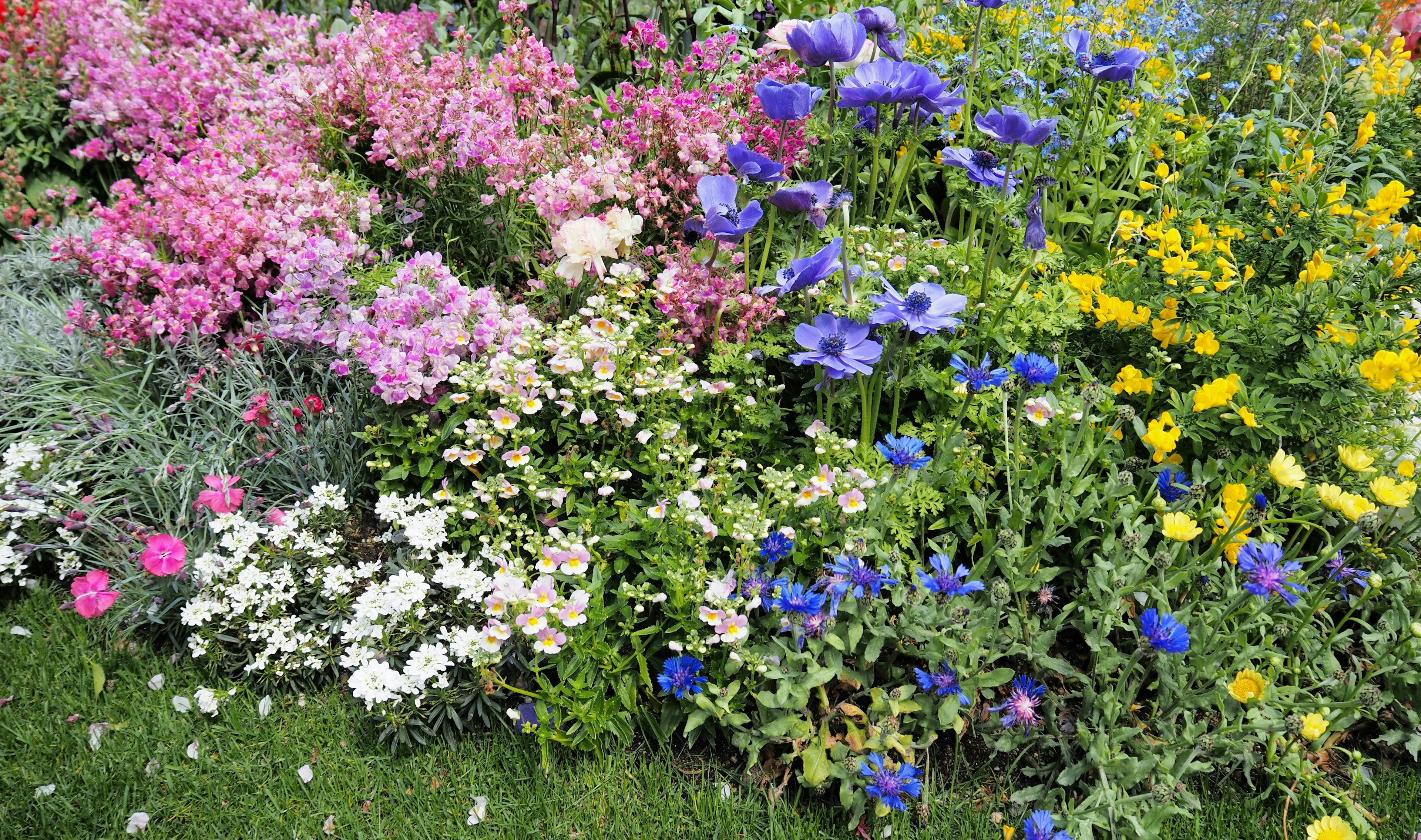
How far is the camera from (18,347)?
10.3 ft

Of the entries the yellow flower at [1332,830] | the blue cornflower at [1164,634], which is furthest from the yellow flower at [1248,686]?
the yellow flower at [1332,830]

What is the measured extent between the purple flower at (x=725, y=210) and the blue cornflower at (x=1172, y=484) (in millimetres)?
1268

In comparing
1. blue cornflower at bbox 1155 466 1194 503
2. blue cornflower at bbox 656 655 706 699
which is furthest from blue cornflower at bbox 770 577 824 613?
blue cornflower at bbox 1155 466 1194 503

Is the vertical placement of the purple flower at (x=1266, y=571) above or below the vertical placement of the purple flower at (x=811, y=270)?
below

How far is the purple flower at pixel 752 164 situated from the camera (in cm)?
227

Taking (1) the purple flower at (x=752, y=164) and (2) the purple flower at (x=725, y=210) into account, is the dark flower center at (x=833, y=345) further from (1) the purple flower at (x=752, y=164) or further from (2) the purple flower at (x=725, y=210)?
(1) the purple flower at (x=752, y=164)

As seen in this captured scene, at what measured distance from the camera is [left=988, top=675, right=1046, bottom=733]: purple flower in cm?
193

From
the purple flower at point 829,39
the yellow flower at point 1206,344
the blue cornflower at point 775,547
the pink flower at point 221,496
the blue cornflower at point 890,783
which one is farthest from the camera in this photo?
the pink flower at point 221,496

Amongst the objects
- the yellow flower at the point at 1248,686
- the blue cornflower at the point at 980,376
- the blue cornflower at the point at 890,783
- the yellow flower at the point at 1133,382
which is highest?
the blue cornflower at the point at 980,376

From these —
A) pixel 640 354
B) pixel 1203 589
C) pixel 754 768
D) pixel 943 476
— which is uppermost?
pixel 640 354

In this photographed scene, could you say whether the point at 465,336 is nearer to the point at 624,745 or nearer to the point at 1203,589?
the point at 624,745

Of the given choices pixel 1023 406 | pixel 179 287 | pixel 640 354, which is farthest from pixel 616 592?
pixel 179 287

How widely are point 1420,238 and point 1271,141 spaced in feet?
3.43

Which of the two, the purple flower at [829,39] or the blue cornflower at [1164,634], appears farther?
the purple flower at [829,39]
